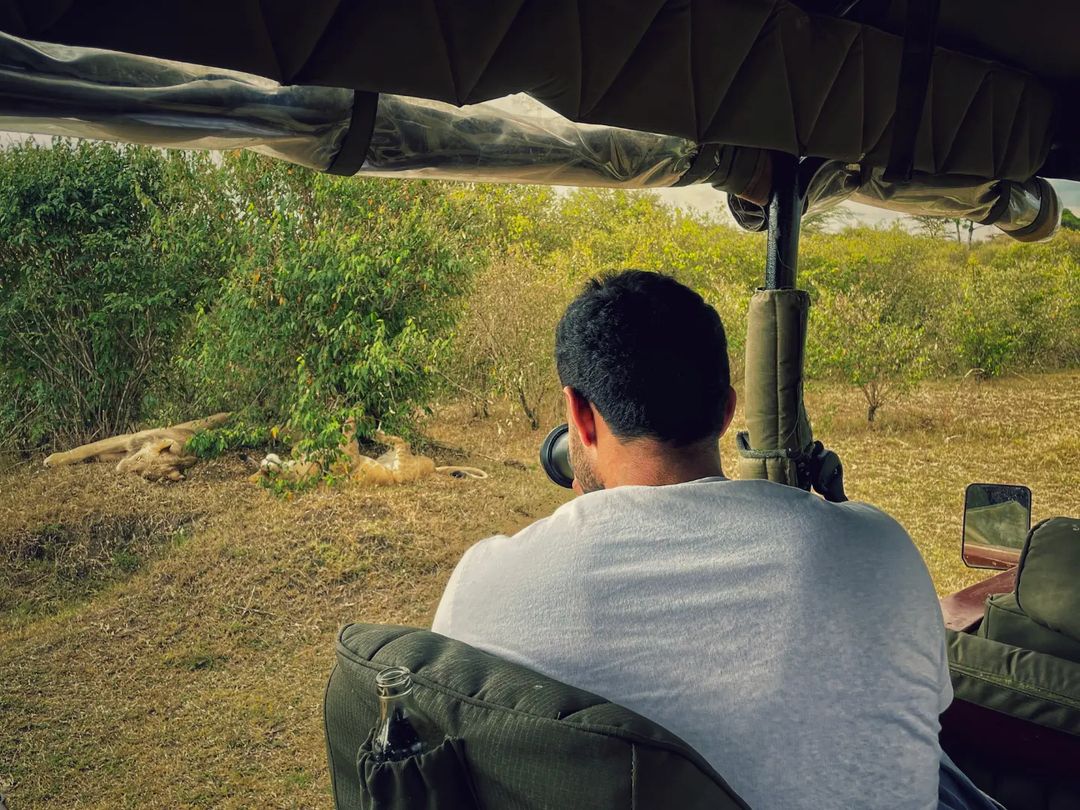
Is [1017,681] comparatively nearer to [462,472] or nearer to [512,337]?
[462,472]

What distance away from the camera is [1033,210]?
9.31 ft

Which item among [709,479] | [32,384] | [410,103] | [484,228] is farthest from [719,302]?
[709,479]

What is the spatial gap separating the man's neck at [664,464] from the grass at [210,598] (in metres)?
2.36

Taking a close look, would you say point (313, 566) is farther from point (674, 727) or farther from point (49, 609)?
point (674, 727)

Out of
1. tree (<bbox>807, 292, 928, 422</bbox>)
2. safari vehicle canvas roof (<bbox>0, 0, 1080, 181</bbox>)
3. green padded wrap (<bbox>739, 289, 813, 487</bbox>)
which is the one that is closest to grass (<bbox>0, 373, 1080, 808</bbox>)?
tree (<bbox>807, 292, 928, 422</bbox>)

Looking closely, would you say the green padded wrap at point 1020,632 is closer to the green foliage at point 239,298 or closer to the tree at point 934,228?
the green foliage at point 239,298

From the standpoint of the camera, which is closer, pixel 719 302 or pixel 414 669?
pixel 414 669

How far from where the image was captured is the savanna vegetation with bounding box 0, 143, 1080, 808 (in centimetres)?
326

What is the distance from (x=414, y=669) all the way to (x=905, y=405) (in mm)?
7419

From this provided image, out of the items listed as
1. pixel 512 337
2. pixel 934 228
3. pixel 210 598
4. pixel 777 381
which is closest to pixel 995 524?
pixel 777 381

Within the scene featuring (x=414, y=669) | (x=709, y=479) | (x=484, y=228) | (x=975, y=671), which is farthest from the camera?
(x=484, y=228)

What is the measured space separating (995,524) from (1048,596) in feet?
2.21

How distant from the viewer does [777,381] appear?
2207mm

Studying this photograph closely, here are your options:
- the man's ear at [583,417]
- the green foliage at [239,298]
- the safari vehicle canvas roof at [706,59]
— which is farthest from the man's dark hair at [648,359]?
the green foliage at [239,298]
